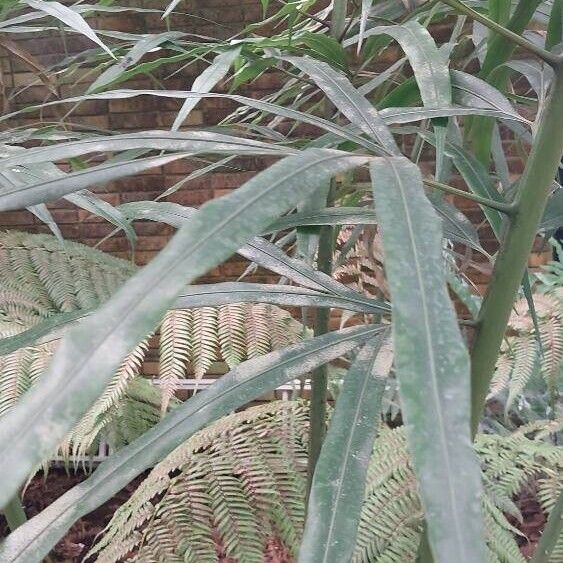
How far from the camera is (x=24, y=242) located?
3.71ft

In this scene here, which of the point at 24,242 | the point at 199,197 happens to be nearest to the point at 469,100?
the point at 24,242

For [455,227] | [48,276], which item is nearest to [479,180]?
[455,227]

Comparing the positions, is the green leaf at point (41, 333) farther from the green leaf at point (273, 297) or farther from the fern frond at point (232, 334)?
the fern frond at point (232, 334)

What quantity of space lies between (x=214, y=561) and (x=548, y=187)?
621 millimetres

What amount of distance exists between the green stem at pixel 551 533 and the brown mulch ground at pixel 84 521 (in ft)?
1.73

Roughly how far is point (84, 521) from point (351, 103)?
1140mm

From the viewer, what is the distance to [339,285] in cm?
39

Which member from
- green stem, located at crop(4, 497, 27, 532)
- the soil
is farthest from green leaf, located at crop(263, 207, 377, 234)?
the soil

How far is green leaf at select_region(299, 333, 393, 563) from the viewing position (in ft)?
0.71

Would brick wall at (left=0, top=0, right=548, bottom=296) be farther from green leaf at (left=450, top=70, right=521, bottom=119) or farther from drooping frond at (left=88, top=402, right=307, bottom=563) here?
green leaf at (left=450, top=70, right=521, bottom=119)

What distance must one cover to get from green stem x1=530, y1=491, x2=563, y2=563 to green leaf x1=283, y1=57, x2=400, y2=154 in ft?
0.88

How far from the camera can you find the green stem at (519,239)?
0.31 m

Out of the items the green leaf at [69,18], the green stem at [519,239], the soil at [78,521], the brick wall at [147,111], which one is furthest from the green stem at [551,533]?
the brick wall at [147,111]

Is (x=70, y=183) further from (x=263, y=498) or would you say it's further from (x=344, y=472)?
(x=263, y=498)
